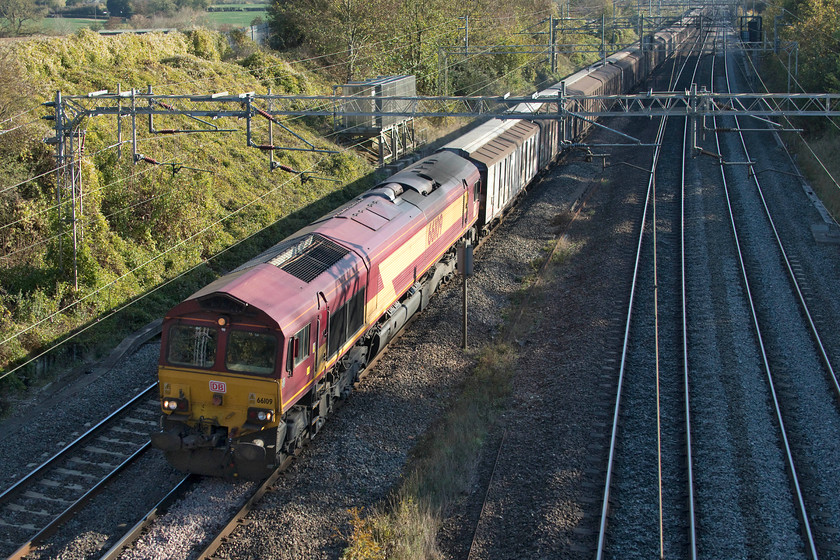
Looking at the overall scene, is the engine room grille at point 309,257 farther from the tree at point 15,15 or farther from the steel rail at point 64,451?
the tree at point 15,15

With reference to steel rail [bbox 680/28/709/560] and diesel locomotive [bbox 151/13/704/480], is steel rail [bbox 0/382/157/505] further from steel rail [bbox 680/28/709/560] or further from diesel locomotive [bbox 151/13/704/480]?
steel rail [bbox 680/28/709/560]

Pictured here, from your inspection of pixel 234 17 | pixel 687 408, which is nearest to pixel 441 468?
pixel 687 408

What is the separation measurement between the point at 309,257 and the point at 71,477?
207 inches

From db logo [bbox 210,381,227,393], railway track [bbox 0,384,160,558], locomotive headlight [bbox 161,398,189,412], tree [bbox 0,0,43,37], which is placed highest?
tree [bbox 0,0,43,37]

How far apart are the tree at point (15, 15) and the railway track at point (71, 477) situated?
3057 centimetres

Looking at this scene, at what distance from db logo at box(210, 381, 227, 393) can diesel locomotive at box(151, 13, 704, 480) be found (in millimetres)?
19

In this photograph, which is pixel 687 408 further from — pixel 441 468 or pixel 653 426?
pixel 441 468

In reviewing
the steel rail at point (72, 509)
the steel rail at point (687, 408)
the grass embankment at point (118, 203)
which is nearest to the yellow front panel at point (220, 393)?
the steel rail at point (72, 509)

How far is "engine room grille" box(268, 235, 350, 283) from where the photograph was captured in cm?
1256

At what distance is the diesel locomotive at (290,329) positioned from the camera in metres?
11.1

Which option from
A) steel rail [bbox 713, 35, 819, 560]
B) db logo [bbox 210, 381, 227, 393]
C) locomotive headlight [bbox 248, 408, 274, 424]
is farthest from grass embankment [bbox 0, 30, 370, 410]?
steel rail [bbox 713, 35, 819, 560]

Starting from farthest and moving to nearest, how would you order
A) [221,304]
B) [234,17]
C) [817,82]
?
1. [234,17]
2. [817,82]
3. [221,304]

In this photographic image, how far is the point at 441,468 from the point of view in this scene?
483 inches

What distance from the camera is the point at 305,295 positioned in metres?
11.9
